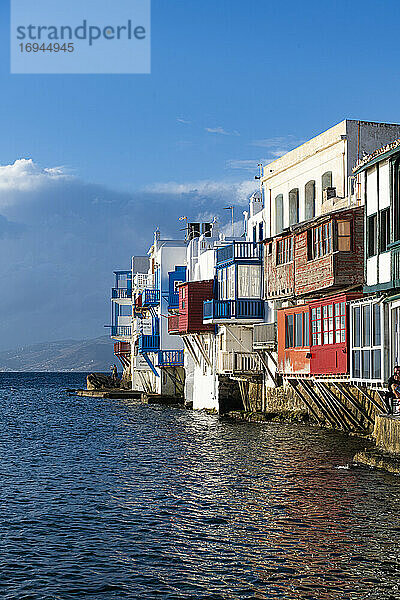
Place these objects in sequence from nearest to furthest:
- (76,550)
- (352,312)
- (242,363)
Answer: (76,550), (352,312), (242,363)

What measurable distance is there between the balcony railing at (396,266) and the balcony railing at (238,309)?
858 inches

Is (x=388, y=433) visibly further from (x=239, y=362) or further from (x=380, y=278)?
(x=239, y=362)

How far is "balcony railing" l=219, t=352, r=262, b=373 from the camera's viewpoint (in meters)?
54.7

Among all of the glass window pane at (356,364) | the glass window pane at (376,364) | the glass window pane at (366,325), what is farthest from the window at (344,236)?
the glass window pane at (376,364)

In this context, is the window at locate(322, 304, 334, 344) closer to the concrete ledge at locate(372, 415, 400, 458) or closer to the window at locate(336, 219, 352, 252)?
the window at locate(336, 219, 352, 252)

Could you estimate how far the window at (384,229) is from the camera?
3212 cm

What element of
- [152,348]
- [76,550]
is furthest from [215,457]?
[152,348]

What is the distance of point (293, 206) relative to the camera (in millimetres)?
52000

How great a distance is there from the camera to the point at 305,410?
155 ft

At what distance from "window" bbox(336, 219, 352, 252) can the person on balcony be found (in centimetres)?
777

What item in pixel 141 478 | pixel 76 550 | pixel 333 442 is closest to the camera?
pixel 76 550

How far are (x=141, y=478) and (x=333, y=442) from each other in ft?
35.5

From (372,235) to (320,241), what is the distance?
18.8 ft

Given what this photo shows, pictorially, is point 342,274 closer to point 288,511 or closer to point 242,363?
point 288,511
